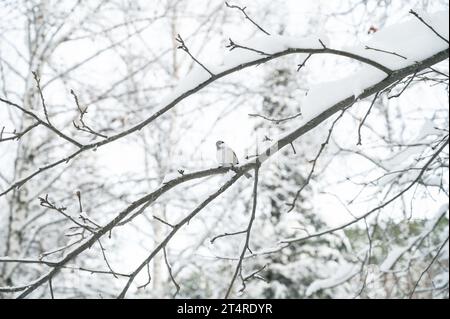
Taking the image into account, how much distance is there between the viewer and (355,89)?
74.0 inches

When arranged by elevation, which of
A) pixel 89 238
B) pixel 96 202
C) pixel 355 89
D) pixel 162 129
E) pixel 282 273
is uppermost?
pixel 162 129

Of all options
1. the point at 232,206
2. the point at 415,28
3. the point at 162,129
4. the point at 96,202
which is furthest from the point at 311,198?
the point at 415,28

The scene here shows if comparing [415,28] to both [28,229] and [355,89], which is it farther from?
[28,229]

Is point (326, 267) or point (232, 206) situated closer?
point (232, 206)

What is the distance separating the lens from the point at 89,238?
68.2 inches

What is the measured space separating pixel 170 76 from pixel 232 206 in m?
2.53

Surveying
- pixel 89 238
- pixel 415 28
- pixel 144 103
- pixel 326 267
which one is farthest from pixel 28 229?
pixel 326 267

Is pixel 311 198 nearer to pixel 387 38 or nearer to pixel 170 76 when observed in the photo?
pixel 170 76

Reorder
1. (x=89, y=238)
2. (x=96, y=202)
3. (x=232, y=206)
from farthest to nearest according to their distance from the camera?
(x=232, y=206) → (x=96, y=202) → (x=89, y=238)

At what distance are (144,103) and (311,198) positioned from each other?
178 inches

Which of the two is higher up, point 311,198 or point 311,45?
point 311,198

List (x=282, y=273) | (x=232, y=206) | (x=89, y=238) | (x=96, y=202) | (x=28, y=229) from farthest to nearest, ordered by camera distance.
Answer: (x=282, y=273) → (x=232, y=206) → (x=96, y=202) → (x=28, y=229) → (x=89, y=238)

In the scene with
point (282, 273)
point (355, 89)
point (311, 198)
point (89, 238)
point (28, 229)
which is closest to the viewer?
point (89, 238)

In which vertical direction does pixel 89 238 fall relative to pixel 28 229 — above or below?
below
